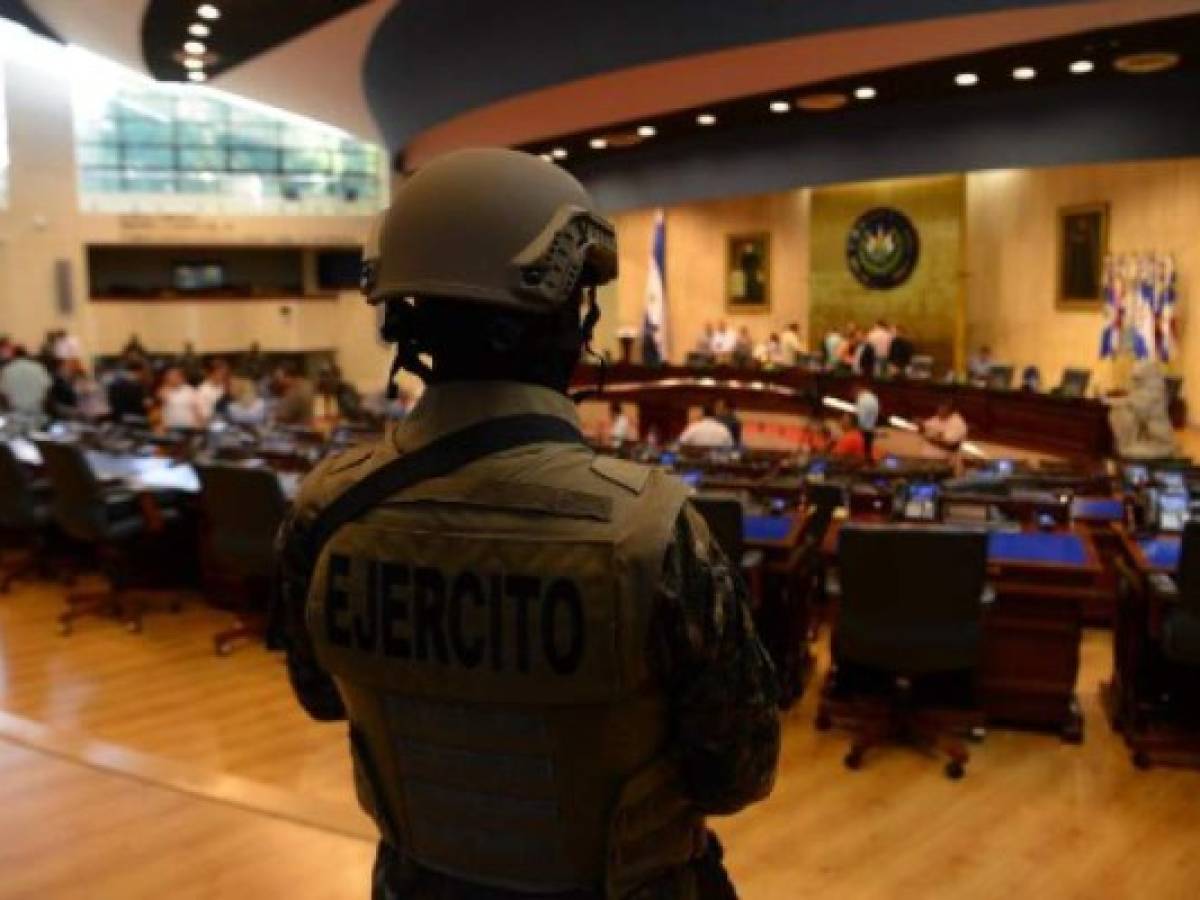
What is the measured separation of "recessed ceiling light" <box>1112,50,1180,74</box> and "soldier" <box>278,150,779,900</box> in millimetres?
9813

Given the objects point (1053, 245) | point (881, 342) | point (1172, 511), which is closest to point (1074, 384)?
point (1053, 245)

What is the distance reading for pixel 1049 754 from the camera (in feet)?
14.7

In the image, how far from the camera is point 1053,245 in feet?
49.0

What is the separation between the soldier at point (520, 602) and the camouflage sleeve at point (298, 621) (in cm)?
9

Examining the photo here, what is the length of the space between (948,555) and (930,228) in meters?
13.6

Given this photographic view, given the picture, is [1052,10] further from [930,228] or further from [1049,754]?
[930,228]

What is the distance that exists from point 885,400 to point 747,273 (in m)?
6.07

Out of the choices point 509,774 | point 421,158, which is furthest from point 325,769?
point 421,158

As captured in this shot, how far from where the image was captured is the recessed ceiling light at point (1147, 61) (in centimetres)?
963

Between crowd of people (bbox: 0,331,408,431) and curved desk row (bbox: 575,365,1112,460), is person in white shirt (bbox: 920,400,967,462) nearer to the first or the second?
curved desk row (bbox: 575,365,1112,460)

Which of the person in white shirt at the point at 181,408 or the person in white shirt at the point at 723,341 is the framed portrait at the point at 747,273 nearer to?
the person in white shirt at the point at 723,341

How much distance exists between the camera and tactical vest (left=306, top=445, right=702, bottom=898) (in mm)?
1225

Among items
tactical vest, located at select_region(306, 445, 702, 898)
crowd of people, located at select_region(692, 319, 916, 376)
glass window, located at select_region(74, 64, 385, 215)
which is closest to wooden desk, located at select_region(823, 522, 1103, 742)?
tactical vest, located at select_region(306, 445, 702, 898)

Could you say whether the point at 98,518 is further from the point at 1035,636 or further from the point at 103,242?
the point at 103,242
